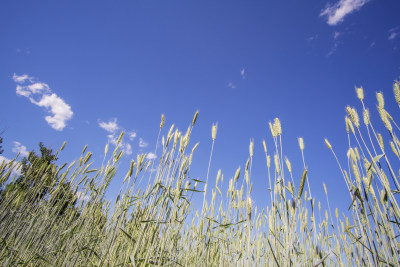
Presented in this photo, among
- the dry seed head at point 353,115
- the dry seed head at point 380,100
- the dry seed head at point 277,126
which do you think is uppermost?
the dry seed head at point 380,100

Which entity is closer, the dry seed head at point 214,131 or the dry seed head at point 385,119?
the dry seed head at point 385,119

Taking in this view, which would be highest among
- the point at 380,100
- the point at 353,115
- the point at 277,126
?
the point at 380,100

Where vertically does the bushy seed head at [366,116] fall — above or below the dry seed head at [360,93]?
below

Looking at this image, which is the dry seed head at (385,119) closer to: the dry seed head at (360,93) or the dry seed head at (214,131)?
the dry seed head at (360,93)

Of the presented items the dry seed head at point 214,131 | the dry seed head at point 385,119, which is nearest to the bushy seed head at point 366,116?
the dry seed head at point 385,119

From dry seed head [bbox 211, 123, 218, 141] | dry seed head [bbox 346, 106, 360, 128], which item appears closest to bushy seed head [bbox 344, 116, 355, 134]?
dry seed head [bbox 346, 106, 360, 128]

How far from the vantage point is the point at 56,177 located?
8.12ft

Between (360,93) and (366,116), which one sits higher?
(360,93)

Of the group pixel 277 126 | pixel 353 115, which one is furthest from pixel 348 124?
pixel 277 126

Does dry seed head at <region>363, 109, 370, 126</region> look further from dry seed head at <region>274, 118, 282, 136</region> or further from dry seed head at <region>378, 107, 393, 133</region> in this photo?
dry seed head at <region>274, 118, 282, 136</region>

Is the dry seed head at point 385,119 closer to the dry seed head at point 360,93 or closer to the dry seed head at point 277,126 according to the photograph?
the dry seed head at point 360,93

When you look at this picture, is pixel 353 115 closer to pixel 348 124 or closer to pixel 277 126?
pixel 348 124

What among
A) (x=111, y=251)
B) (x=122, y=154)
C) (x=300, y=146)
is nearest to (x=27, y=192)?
(x=122, y=154)

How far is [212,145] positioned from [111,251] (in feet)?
2.94
